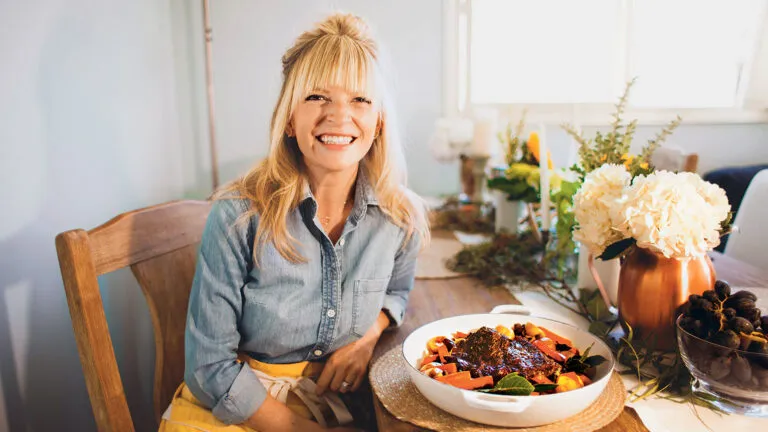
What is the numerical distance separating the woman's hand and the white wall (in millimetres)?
647

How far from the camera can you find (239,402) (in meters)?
0.90

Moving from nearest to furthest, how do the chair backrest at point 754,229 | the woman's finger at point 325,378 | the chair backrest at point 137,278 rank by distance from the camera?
the chair backrest at point 137,278 < the woman's finger at point 325,378 < the chair backrest at point 754,229

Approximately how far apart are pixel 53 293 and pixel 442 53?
208 centimetres

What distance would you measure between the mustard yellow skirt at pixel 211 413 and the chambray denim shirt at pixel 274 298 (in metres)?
0.02

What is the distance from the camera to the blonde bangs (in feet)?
3.17

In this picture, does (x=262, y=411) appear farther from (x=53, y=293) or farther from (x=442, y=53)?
(x=442, y=53)

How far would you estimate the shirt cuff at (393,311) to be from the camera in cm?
103

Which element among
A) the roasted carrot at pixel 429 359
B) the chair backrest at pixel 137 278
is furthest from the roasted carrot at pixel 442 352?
the chair backrest at pixel 137 278

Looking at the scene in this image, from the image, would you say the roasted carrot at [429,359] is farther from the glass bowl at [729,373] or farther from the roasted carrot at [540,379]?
the glass bowl at [729,373]

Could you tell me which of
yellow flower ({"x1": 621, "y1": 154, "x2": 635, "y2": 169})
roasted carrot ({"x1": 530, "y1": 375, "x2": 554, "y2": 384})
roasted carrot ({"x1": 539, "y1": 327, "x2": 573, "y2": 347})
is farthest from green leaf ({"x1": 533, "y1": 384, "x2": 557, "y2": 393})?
yellow flower ({"x1": 621, "y1": 154, "x2": 635, "y2": 169})

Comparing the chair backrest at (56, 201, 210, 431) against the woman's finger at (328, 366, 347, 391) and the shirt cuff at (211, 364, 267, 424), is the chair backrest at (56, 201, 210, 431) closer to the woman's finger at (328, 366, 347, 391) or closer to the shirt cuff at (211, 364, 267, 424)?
the shirt cuff at (211, 364, 267, 424)

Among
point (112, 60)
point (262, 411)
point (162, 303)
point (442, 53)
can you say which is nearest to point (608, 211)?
point (262, 411)

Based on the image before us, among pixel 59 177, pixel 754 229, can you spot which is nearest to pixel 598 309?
pixel 754 229

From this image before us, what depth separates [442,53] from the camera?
266 cm
